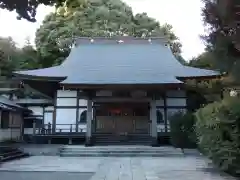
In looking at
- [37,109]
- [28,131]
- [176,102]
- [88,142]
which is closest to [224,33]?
[88,142]

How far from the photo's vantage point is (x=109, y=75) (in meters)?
20.8

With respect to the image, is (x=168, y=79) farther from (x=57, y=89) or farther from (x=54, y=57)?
(x=54, y=57)

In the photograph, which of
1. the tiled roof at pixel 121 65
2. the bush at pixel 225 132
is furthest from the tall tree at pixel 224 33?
the tiled roof at pixel 121 65

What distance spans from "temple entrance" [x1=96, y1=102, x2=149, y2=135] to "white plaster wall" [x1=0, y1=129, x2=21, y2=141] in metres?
5.12

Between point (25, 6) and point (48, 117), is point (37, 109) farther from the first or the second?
point (25, 6)

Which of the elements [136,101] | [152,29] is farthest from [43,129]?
[152,29]

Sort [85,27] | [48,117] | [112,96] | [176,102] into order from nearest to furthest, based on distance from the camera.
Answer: [112,96]
[176,102]
[48,117]
[85,27]

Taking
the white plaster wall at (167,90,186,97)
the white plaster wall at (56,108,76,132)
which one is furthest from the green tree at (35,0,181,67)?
the white plaster wall at (167,90,186,97)

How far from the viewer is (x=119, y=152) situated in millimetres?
16734

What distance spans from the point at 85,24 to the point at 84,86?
15724mm

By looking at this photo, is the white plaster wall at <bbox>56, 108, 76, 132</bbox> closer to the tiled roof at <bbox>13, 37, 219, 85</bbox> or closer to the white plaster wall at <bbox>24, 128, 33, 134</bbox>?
the tiled roof at <bbox>13, 37, 219, 85</bbox>

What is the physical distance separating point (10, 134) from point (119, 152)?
7.94 metres

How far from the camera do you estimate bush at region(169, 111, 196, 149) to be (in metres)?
17.2

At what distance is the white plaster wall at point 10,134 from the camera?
19906mm
